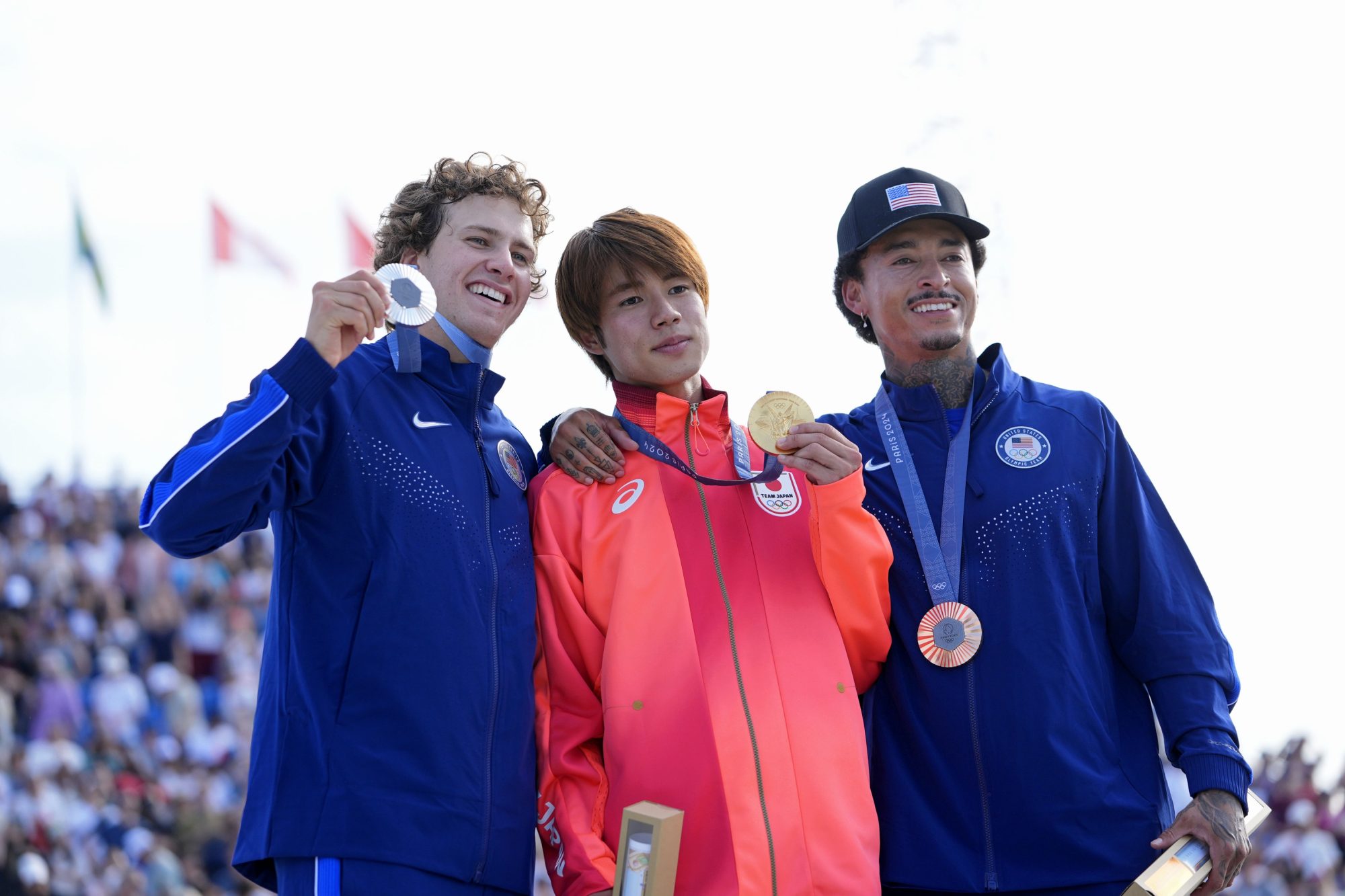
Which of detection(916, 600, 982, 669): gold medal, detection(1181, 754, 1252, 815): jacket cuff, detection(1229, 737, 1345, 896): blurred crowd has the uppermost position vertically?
detection(916, 600, 982, 669): gold medal

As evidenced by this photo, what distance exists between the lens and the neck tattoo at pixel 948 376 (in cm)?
Result: 370

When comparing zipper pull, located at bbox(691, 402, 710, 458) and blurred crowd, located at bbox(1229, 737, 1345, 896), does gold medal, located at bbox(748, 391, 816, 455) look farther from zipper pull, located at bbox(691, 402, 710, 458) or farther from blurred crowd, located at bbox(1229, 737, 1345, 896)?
blurred crowd, located at bbox(1229, 737, 1345, 896)

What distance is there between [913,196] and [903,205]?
0.05 meters

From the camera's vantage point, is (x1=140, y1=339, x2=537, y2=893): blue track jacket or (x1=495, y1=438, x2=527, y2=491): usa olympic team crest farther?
(x1=495, y1=438, x2=527, y2=491): usa olympic team crest

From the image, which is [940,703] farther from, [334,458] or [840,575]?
[334,458]

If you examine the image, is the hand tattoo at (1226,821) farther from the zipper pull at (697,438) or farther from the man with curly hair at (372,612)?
the man with curly hair at (372,612)

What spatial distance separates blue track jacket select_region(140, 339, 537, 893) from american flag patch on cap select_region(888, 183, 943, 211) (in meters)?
1.57

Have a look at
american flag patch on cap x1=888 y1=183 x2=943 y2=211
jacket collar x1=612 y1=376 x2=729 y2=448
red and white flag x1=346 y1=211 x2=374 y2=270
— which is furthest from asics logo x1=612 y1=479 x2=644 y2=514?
red and white flag x1=346 y1=211 x2=374 y2=270

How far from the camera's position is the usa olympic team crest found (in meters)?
3.41

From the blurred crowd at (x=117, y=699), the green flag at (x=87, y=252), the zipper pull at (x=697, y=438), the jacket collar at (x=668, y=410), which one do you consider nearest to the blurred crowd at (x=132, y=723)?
the blurred crowd at (x=117, y=699)

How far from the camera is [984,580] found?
3357mm

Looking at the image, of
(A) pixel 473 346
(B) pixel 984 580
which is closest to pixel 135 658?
(A) pixel 473 346

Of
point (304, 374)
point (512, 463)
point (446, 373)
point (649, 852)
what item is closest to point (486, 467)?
point (512, 463)

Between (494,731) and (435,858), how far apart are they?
0.34m
